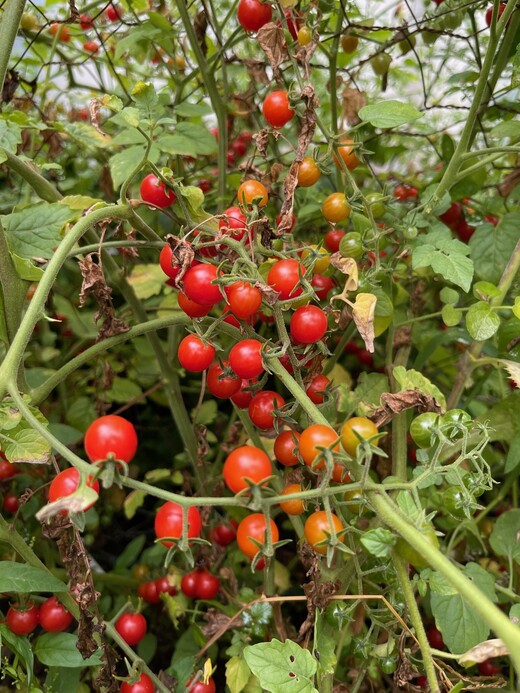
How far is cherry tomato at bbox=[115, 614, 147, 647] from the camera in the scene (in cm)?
79

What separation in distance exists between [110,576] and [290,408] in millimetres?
531

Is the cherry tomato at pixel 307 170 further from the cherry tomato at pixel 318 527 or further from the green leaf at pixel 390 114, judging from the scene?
the cherry tomato at pixel 318 527

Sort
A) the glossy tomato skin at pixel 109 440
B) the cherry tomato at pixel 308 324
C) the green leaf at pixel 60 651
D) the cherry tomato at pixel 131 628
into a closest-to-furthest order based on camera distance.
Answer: the glossy tomato skin at pixel 109 440, the cherry tomato at pixel 308 324, the green leaf at pixel 60 651, the cherry tomato at pixel 131 628

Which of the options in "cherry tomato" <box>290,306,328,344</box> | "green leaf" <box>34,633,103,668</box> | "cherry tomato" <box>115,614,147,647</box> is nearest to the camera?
"cherry tomato" <box>290,306,328,344</box>

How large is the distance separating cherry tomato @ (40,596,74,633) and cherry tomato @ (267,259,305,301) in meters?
0.48

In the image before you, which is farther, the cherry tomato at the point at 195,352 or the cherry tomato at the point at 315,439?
the cherry tomato at the point at 195,352

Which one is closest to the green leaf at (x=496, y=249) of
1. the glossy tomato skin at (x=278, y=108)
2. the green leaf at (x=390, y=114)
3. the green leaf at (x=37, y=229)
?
the green leaf at (x=390, y=114)

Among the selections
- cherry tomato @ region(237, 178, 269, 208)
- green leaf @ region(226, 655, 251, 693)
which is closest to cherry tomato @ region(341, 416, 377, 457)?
cherry tomato @ region(237, 178, 269, 208)

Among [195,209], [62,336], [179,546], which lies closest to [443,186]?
[195,209]

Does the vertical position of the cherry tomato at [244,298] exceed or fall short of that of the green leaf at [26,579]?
it exceeds it

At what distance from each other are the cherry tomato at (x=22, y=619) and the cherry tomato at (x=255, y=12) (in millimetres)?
783

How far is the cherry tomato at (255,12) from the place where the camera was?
2.39ft

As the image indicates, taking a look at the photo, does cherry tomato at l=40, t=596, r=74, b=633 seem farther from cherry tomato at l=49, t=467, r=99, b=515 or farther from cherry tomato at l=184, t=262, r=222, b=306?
cherry tomato at l=184, t=262, r=222, b=306

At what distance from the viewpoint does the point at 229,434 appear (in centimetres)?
88
